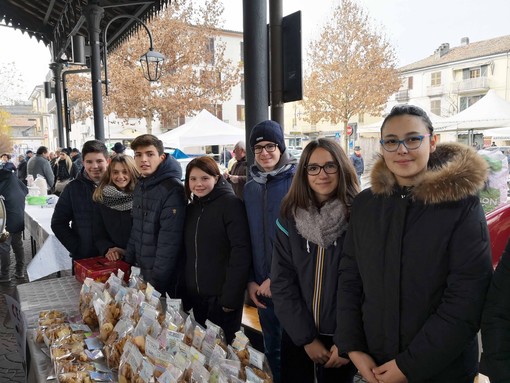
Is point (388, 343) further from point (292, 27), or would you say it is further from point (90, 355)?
point (292, 27)

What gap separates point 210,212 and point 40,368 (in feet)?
3.54

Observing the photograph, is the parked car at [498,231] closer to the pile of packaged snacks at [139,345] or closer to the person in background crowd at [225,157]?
the pile of packaged snacks at [139,345]

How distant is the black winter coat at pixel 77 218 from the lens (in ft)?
10.1

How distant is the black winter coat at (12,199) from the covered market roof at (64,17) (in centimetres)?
252

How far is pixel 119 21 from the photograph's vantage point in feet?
25.3

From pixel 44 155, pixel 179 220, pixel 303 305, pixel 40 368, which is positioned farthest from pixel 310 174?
pixel 44 155

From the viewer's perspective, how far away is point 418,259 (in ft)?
4.73

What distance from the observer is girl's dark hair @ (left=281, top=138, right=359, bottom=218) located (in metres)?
1.89

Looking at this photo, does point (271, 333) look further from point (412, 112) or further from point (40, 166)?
point (40, 166)

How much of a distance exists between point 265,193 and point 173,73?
1849 cm

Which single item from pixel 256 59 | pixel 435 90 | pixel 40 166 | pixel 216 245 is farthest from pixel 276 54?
pixel 435 90

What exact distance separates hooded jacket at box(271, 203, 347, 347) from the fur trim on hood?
372mm

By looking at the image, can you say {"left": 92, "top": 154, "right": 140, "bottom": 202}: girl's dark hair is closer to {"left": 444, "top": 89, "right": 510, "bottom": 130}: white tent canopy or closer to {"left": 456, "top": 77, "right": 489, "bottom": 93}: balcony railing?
{"left": 444, "top": 89, "right": 510, "bottom": 130}: white tent canopy

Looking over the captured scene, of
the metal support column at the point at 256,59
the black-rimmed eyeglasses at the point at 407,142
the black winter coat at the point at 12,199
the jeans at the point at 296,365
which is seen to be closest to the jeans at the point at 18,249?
the black winter coat at the point at 12,199
